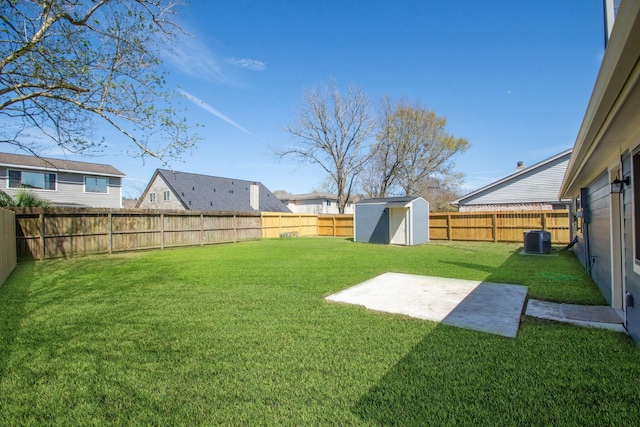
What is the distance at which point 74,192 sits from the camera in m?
18.4

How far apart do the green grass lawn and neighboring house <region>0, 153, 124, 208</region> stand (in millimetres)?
15970

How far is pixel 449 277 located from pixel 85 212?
1184cm

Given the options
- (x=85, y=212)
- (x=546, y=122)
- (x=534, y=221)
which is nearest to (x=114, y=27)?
(x=85, y=212)

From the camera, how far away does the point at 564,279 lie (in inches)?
247

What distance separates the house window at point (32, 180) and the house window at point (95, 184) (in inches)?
61.7

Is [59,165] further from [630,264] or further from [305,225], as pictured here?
[630,264]

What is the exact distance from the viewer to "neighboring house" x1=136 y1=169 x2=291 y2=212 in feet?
76.5

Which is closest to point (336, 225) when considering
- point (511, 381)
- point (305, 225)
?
point (305, 225)

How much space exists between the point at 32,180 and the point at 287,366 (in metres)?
21.5

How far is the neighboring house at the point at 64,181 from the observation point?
16234mm

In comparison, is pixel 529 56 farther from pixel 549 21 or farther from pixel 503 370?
pixel 503 370

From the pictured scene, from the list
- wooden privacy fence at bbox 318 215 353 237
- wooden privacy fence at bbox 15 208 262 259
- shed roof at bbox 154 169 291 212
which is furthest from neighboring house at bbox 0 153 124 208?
wooden privacy fence at bbox 318 215 353 237

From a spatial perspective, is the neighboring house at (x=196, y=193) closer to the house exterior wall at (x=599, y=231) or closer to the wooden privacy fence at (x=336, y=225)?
the wooden privacy fence at (x=336, y=225)

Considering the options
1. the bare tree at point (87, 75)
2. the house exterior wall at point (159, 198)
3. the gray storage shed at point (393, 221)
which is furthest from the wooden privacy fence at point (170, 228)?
the house exterior wall at point (159, 198)
